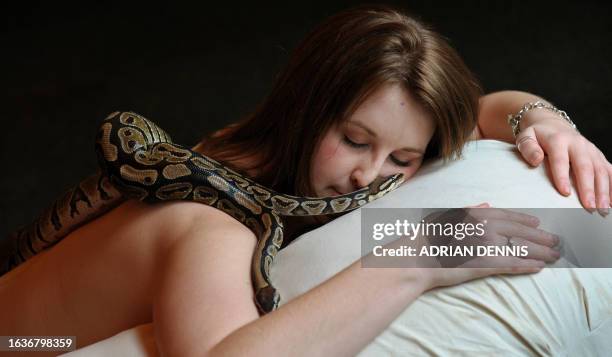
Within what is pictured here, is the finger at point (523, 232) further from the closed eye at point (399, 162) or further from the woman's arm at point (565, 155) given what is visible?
the closed eye at point (399, 162)

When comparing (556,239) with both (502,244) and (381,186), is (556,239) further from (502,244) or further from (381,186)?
(381,186)

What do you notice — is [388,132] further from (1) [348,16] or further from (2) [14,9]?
(2) [14,9]

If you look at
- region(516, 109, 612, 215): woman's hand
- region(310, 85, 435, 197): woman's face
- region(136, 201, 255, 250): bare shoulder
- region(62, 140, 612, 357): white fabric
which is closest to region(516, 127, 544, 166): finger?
region(516, 109, 612, 215): woman's hand

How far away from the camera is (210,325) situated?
1487 millimetres

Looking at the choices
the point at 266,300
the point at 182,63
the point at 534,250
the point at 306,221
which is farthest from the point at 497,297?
the point at 182,63

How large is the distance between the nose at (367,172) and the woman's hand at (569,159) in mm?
393

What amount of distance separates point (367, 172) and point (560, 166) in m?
0.48

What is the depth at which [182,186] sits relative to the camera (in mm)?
1866

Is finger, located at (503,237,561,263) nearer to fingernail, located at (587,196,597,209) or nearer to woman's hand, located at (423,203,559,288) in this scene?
woman's hand, located at (423,203,559,288)

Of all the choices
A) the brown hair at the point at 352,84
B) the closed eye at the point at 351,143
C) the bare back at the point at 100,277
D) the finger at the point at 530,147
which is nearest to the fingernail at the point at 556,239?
the finger at the point at 530,147

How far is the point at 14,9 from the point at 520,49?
131 inches

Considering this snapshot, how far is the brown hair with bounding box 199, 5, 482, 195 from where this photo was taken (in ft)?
6.31

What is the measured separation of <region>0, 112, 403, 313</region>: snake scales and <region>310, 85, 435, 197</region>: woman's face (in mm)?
46

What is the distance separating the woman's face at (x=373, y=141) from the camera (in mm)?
1879
